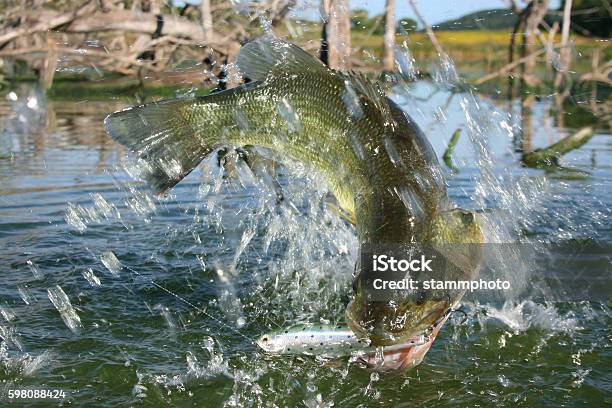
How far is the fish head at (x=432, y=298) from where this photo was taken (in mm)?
3148

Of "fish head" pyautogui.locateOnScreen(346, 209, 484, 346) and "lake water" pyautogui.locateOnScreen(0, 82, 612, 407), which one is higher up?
"fish head" pyautogui.locateOnScreen(346, 209, 484, 346)

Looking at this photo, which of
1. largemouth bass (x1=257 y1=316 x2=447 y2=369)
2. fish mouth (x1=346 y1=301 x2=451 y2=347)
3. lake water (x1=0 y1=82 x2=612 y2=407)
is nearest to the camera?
fish mouth (x1=346 y1=301 x2=451 y2=347)

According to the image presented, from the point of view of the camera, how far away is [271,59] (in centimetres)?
379

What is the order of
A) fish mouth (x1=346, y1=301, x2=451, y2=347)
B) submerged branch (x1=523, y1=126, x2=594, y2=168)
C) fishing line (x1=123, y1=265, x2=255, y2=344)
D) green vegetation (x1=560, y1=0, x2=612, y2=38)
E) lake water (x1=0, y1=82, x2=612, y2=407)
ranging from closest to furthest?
1. fish mouth (x1=346, y1=301, x2=451, y2=347)
2. lake water (x1=0, y1=82, x2=612, y2=407)
3. fishing line (x1=123, y1=265, x2=255, y2=344)
4. submerged branch (x1=523, y1=126, x2=594, y2=168)
5. green vegetation (x1=560, y1=0, x2=612, y2=38)

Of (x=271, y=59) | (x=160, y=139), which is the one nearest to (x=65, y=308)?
(x=160, y=139)

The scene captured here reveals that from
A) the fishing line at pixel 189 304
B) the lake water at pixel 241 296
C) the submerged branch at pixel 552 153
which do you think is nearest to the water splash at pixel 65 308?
the lake water at pixel 241 296

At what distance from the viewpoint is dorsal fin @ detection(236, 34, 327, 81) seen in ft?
12.1

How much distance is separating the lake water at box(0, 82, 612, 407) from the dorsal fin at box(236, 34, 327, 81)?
0.83 m

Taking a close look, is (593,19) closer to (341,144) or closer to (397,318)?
(341,144)

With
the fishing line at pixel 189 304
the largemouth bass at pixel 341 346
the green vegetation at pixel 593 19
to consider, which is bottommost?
the green vegetation at pixel 593 19

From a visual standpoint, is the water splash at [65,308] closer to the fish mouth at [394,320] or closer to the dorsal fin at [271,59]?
the dorsal fin at [271,59]

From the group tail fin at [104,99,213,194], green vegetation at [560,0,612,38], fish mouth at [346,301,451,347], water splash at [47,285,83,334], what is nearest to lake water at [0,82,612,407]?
water splash at [47,285,83,334]

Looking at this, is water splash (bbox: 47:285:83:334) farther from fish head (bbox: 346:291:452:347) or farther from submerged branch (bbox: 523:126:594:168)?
submerged branch (bbox: 523:126:594:168)

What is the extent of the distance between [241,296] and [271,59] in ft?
5.95
